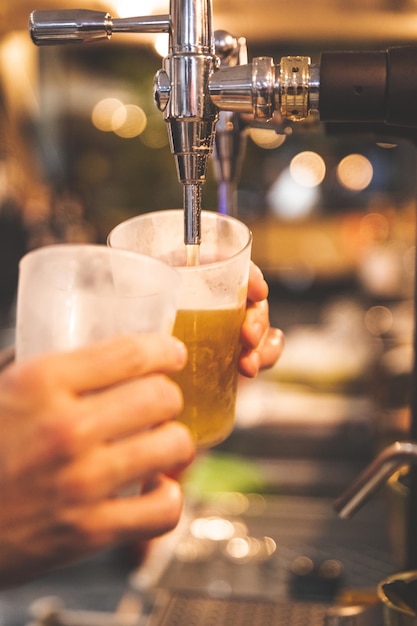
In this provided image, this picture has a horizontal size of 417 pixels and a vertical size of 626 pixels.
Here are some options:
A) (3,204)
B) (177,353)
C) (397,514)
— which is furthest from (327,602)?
(3,204)

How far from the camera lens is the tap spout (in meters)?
0.79

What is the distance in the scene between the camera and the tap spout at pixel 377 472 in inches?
31.3

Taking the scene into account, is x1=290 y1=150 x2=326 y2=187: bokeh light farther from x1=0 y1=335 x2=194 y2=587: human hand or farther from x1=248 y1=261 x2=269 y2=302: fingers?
x1=0 y1=335 x2=194 y2=587: human hand

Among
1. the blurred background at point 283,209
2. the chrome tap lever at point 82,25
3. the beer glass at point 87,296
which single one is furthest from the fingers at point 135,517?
the blurred background at point 283,209

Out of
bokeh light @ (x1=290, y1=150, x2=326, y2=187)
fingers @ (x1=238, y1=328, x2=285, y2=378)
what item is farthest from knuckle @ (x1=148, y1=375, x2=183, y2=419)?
bokeh light @ (x1=290, y1=150, x2=326, y2=187)

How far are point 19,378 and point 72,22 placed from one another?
42 cm

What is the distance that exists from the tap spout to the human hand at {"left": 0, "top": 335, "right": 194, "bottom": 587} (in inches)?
14.3

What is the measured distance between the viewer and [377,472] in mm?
809

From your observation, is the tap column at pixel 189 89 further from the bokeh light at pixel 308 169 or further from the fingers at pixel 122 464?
the bokeh light at pixel 308 169

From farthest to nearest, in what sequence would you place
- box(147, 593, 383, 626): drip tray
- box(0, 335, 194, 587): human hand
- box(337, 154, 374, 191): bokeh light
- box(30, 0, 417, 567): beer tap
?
box(337, 154, 374, 191): bokeh light
box(147, 593, 383, 626): drip tray
box(30, 0, 417, 567): beer tap
box(0, 335, 194, 587): human hand

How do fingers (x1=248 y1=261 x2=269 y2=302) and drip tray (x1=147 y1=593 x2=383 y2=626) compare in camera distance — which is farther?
drip tray (x1=147 y1=593 x2=383 y2=626)

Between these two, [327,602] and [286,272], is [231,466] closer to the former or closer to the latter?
[327,602]

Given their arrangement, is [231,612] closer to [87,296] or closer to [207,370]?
[207,370]

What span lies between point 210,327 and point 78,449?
0.27 meters
